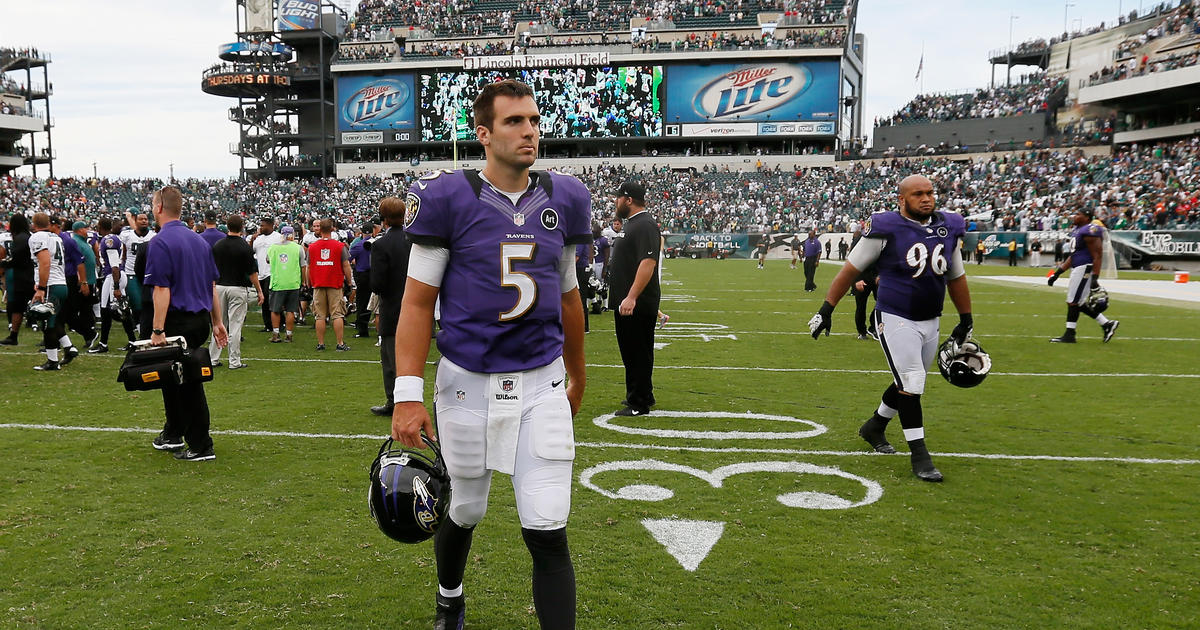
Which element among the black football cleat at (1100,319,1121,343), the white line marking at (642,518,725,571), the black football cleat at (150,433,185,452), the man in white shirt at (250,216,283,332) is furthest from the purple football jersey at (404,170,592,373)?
the black football cleat at (1100,319,1121,343)

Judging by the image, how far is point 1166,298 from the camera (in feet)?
63.2

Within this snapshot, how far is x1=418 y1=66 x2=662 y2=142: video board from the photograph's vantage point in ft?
205

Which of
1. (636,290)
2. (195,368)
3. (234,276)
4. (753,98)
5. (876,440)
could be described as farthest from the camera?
(753,98)

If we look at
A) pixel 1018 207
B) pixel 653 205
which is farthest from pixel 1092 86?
pixel 653 205

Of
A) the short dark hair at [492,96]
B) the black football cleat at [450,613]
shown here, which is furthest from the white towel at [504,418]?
the short dark hair at [492,96]

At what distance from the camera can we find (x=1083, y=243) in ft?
41.3

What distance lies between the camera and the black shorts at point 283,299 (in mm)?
12688

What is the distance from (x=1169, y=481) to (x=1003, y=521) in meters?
1.64

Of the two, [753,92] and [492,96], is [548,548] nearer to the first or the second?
[492,96]

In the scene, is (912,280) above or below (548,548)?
above

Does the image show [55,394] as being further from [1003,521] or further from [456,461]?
[1003,521]

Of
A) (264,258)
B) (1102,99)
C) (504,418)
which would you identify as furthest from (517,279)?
(1102,99)

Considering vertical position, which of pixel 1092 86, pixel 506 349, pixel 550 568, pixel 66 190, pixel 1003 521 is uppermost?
pixel 1092 86

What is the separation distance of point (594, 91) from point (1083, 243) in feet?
174
